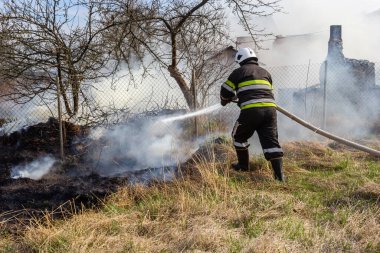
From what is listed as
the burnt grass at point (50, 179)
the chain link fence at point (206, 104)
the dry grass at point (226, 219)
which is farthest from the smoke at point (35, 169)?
the dry grass at point (226, 219)

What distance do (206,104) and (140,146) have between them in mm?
2632

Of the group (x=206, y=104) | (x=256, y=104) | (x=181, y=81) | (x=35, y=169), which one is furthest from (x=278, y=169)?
(x=206, y=104)

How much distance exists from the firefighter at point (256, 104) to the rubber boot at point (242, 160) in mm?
43

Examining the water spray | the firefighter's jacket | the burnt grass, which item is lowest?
the burnt grass

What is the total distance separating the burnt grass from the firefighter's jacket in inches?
76.5

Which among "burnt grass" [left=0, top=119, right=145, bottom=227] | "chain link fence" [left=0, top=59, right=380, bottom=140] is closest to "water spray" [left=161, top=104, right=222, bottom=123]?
"chain link fence" [left=0, top=59, right=380, bottom=140]

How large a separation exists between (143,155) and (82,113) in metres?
2.07

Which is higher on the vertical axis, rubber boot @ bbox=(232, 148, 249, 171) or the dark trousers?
the dark trousers

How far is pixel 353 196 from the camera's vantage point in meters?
4.26

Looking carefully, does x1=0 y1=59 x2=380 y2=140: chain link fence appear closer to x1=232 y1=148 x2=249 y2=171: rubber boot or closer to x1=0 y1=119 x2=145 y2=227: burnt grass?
x1=0 y1=119 x2=145 y2=227: burnt grass

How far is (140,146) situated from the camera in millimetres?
7980

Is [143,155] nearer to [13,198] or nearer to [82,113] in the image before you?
[82,113]

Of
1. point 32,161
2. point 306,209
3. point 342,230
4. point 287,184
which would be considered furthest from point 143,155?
point 342,230

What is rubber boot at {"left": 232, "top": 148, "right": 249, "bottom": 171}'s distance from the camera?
18.0 feet
